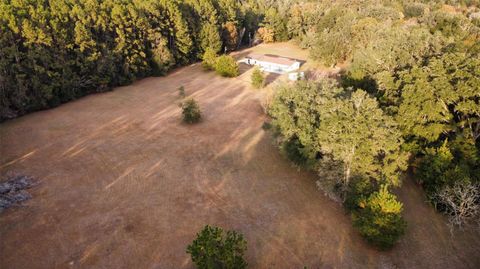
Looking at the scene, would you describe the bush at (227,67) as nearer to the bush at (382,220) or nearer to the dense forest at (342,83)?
the dense forest at (342,83)

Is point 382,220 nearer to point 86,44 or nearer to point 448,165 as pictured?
point 448,165

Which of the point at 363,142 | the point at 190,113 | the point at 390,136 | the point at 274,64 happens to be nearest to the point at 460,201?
the point at 390,136

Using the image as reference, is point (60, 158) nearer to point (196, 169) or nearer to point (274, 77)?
point (196, 169)

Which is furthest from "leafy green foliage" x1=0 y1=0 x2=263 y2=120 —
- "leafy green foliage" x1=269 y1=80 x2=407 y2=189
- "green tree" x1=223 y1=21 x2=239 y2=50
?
"leafy green foliage" x1=269 y1=80 x2=407 y2=189

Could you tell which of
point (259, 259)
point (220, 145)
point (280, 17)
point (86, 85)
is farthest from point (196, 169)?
point (280, 17)

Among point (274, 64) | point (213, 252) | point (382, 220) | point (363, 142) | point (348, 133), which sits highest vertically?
point (348, 133)

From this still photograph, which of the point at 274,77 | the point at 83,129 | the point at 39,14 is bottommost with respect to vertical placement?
the point at 274,77
